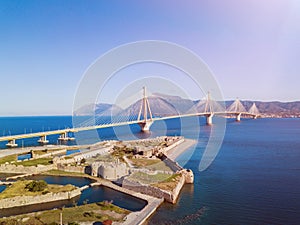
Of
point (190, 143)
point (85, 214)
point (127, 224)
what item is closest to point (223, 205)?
point (127, 224)

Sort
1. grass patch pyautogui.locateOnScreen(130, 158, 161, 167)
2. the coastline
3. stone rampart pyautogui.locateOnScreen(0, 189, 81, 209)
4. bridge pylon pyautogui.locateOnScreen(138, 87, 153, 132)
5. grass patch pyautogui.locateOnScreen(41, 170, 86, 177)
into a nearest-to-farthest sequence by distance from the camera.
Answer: stone rampart pyautogui.locateOnScreen(0, 189, 81, 209) → grass patch pyautogui.locateOnScreen(41, 170, 86, 177) → grass patch pyautogui.locateOnScreen(130, 158, 161, 167) → the coastline → bridge pylon pyautogui.locateOnScreen(138, 87, 153, 132)

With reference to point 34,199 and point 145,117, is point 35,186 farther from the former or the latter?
point 145,117

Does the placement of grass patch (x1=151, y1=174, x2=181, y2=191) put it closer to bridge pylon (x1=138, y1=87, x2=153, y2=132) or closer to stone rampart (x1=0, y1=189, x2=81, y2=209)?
stone rampart (x1=0, y1=189, x2=81, y2=209)

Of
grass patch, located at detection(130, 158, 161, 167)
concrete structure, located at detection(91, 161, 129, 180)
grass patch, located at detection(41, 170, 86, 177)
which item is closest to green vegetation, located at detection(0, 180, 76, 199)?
concrete structure, located at detection(91, 161, 129, 180)

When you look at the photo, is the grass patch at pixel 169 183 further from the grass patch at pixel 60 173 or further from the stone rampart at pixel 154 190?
the grass patch at pixel 60 173

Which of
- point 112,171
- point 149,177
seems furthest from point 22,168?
point 149,177

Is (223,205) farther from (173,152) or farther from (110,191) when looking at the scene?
(173,152)
